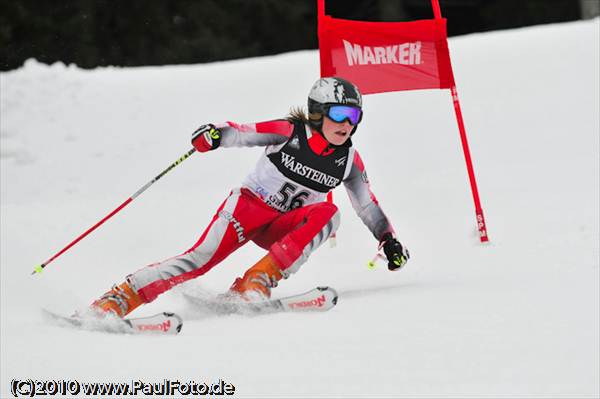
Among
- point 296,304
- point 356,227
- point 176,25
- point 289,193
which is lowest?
point 356,227

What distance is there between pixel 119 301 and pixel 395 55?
2.91 metres

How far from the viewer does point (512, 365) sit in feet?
11.6

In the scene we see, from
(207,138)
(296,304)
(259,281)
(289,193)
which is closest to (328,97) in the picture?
(289,193)

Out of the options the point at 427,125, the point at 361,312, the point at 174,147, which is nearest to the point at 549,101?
the point at 427,125

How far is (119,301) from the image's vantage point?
4.69m

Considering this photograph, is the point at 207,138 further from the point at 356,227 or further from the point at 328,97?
the point at 356,227

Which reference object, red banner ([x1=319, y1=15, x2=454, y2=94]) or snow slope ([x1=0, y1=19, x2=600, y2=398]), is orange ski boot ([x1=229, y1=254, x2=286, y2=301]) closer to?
snow slope ([x1=0, y1=19, x2=600, y2=398])

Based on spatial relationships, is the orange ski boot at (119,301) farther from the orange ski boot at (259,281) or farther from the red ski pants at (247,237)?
the orange ski boot at (259,281)

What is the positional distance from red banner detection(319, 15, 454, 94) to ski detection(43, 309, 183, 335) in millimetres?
2977

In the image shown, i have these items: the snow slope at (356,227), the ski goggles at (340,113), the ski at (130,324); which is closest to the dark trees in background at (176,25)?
the snow slope at (356,227)

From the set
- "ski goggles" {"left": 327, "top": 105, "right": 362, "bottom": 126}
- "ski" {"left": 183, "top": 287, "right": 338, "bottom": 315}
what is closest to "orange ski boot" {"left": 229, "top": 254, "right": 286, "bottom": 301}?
"ski" {"left": 183, "top": 287, "right": 338, "bottom": 315}

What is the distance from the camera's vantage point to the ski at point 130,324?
13.4 ft

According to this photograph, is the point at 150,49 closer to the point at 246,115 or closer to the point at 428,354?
the point at 246,115

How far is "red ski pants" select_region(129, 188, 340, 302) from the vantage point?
4.86 meters
